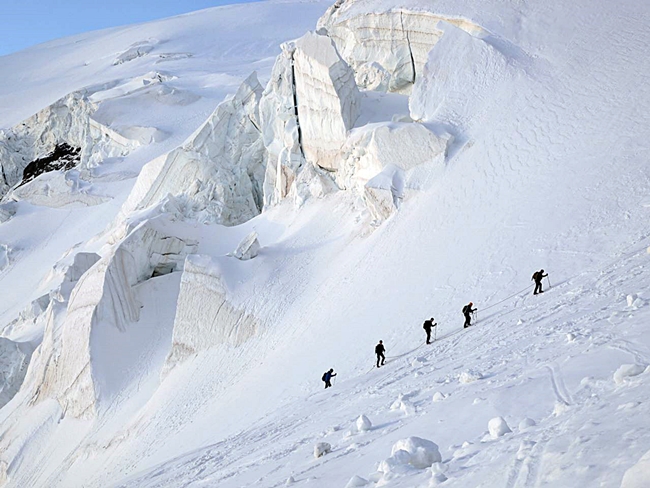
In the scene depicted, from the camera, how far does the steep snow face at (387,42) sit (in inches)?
1091

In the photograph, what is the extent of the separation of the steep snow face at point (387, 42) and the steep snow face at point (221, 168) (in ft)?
15.8

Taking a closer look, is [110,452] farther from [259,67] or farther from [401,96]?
[259,67]

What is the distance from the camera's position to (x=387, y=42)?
29.2 metres

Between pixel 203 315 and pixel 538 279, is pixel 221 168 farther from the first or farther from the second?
pixel 538 279

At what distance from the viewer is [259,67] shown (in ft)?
199

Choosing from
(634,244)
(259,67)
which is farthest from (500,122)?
(259,67)

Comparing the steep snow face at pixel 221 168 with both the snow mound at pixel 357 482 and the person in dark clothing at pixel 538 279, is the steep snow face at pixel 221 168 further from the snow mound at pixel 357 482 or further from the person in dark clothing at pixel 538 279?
the snow mound at pixel 357 482

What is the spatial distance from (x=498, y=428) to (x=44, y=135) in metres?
55.7

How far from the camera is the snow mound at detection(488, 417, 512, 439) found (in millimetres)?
5340

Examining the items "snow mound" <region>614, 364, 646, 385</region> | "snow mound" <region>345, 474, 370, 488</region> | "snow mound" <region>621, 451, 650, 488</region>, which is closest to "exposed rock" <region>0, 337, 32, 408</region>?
"snow mound" <region>345, 474, 370, 488</region>

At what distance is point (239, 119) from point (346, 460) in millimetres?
27308

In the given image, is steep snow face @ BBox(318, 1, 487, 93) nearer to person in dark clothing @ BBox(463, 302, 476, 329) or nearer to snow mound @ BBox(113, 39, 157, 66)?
person in dark clothing @ BBox(463, 302, 476, 329)

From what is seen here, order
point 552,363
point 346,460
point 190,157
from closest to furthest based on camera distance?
point 346,460
point 552,363
point 190,157

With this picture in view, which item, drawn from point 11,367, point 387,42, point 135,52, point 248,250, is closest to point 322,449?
point 248,250
